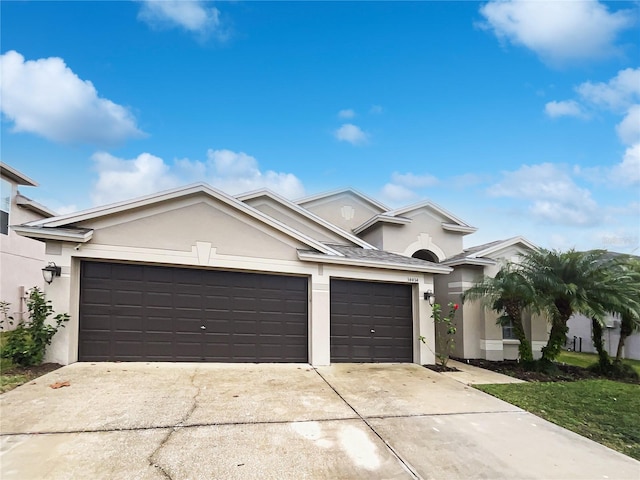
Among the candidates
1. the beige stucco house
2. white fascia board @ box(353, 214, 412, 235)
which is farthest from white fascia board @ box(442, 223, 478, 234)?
the beige stucco house

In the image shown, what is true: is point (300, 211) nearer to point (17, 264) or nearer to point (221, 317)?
point (221, 317)

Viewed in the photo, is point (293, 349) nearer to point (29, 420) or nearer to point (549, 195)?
point (29, 420)

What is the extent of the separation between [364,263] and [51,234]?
7.60 meters

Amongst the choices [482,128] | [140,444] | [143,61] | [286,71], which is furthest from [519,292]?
[143,61]

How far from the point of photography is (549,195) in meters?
18.2

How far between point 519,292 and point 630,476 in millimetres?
6683

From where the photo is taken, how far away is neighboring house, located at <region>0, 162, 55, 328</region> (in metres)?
15.2

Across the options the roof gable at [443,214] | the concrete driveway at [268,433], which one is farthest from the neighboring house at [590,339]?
the concrete driveway at [268,433]

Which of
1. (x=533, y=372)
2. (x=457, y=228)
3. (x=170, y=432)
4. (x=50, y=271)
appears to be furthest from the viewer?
(x=457, y=228)

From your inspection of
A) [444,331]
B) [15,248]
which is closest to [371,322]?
[444,331]

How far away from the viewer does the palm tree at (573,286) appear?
33.3ft

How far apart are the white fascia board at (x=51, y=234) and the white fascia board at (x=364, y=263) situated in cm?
513

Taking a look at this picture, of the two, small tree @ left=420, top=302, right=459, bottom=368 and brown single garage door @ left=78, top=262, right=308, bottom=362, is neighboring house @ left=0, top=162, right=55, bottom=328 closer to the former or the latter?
brown single garage door @ left=78, top=262, right=308, bottom=362

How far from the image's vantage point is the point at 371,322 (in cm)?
1053
